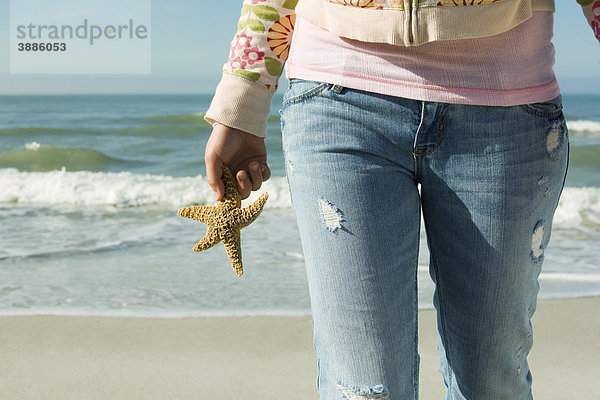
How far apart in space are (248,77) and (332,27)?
0.90 feet

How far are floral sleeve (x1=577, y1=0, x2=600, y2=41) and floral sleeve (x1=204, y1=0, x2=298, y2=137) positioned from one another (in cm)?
59

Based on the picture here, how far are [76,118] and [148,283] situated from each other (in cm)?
1711

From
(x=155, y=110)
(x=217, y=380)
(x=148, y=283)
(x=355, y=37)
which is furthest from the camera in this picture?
(x=155, y=110)

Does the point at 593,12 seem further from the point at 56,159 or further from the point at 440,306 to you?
the point at 56,159

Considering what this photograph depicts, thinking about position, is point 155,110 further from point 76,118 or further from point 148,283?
point 148,283

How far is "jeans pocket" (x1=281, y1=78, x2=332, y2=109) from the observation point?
1290 mm

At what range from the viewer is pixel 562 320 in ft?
12.4

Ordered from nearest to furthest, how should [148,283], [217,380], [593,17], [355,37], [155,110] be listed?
[355,37] < [593,17] < [217,380] < [148,283] < [155,110]

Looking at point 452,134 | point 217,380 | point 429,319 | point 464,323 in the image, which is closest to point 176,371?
point 217,380

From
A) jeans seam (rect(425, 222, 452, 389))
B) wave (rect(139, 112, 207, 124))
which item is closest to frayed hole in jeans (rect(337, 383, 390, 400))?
jeans seam (rect(425, 222, 452, 389))

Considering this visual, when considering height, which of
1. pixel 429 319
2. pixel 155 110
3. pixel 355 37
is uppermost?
pixel 355 37

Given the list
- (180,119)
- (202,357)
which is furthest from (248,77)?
(180,119)

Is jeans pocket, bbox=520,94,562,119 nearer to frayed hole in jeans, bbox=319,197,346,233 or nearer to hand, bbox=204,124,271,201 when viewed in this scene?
frayed hole in jeans, bbox=319,197,346,233

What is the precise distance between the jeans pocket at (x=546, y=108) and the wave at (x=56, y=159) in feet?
40.0
